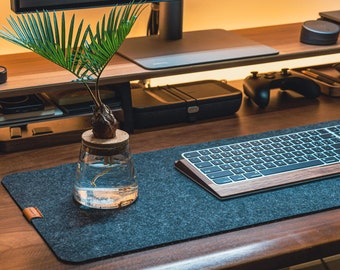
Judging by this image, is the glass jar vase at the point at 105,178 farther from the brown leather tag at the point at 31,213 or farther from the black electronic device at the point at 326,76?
the black electronic device at the point at 326,76

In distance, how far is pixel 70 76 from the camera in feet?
4.89

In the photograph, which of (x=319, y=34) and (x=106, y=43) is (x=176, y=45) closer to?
(x=319, y=34)

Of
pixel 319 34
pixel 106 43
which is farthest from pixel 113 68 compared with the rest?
pixel 319 34

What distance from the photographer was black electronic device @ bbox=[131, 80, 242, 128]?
1564mm

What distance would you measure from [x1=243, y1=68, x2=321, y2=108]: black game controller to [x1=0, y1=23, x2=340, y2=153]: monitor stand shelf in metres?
0.08

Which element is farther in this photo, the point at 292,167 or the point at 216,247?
the point at 292,167

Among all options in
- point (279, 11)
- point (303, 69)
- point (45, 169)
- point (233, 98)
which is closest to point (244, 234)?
point (45, 169)

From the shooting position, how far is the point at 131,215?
1211mm

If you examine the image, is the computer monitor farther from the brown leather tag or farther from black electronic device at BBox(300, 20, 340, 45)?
the brown leather tag

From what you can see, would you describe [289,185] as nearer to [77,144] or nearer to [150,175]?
[150,175]

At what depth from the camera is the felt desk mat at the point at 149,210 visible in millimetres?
1127

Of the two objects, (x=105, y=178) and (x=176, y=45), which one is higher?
(x=176, y=45)

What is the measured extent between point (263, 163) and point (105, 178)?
309mm

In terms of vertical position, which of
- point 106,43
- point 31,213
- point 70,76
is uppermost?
point 106,43
